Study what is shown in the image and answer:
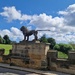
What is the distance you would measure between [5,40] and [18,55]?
58007mm

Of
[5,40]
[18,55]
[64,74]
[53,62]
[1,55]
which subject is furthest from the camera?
[5,40]

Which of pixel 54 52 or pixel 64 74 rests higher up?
pixel 54 52

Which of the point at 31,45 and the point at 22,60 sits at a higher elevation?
the point at 31,45

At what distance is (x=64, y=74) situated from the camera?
13.5 meters

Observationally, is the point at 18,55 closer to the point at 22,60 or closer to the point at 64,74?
the point at 22,60

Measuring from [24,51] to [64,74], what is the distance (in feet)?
14.2

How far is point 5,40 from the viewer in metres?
73.8

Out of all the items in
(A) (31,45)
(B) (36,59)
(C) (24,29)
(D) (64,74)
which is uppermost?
(C) (24,29)

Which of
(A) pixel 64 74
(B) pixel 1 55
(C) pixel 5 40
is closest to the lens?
(A) pixel 64 74

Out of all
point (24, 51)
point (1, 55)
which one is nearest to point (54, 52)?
point (24, 51)

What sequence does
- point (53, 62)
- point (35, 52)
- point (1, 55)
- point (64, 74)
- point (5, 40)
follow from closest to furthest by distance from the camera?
point (64, 74) → point (53, 62) → point (35, 52) → point (1, 55) → point (5, 40)

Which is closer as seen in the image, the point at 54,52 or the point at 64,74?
the point at 64,74

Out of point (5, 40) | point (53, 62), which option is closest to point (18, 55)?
point (53, 62)

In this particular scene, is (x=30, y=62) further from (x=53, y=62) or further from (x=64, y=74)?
(x=64, y=74)
